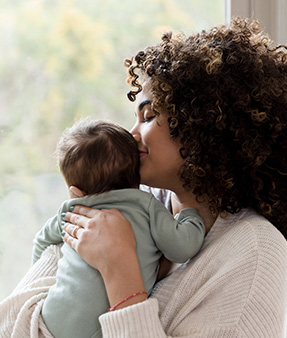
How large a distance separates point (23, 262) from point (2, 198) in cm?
27

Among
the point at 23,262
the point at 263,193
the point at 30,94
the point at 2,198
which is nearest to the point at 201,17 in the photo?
the point at 30,94

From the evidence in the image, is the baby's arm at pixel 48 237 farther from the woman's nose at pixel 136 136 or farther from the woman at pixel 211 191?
the woman's nose at pixel 136 136

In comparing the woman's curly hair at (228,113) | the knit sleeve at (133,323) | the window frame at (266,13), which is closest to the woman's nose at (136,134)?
the woman's curly hair at (228,113)

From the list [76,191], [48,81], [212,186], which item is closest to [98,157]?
[76,191]

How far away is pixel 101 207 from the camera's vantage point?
1468 millimetres

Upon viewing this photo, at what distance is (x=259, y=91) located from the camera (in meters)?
1.39

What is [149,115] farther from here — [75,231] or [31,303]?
[31,303]

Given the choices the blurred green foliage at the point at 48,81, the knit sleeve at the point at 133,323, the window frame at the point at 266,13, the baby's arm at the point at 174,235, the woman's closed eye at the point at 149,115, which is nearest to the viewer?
the knit sleeve at the point at 133,323

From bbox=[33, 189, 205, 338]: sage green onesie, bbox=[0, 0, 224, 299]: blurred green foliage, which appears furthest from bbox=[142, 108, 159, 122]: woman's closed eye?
bbox=[0, 0, 224, 299]: blurred green foliage

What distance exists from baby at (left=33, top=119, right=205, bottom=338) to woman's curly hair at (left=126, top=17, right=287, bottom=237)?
0.13 m

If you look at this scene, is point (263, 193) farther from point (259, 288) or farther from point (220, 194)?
point (259, 288)

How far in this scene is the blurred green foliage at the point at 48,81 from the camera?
1.87m

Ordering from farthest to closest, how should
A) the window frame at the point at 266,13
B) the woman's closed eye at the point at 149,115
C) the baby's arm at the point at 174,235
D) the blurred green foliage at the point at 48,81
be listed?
the window frame at the point at 266,13
the blurred green foliage at the point at 48,81
the woman's closed eye at the point at 149,115
the baby's arm at the point at 174,235

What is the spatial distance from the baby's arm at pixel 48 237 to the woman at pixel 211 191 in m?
0.05
